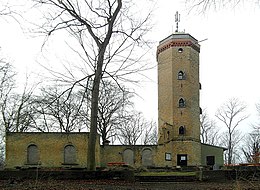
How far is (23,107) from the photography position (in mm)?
47250

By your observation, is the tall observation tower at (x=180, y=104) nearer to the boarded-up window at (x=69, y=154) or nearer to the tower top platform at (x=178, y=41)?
the tower top platform at (x=178, y=41)

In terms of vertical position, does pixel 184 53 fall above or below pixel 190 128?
above

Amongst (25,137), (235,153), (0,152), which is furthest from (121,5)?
(235,153)

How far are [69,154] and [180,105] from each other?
47.6 ft

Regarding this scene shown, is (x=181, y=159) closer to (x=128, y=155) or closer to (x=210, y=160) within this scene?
(x=210, y=160)

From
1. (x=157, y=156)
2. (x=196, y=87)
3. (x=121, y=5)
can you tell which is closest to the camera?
(x=121, y=5)

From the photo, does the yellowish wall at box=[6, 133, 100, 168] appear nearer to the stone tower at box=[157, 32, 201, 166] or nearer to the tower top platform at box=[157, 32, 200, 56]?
the stone tower at box=[157, 32, 201, 166]

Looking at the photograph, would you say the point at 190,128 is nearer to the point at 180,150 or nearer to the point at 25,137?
the point at 180,150

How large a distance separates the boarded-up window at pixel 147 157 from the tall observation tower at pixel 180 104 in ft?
6.23

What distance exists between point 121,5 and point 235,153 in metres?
59.2

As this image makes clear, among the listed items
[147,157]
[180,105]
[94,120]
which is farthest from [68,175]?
[180,105]

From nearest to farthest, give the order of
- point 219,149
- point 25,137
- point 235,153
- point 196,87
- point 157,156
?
point 25,137 → point 157,156 → point 196,87 → point 219,149 → point 235,153

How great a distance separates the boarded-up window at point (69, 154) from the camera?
40.3m

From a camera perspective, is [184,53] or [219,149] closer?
[184,53]
